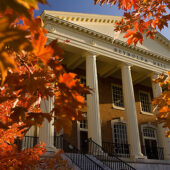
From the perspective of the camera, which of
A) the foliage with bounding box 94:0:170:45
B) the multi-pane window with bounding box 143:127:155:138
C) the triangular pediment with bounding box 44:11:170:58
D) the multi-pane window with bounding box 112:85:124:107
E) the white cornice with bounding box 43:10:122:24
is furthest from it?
the multi-pane window with bounding box 143:127:155:138

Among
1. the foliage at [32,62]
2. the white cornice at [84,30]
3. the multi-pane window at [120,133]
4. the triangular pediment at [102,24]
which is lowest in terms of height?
the foliage at [32,62]

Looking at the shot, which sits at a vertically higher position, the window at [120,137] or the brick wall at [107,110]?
the brick wall at [107,110]

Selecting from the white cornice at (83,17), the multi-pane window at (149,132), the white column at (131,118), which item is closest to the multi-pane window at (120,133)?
the multi-pane window at (149,132)

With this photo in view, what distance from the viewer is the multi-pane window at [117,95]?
22028 mm

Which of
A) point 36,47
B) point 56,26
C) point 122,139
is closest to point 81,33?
point 56,26

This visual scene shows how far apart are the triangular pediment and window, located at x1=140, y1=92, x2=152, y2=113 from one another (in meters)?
5.14

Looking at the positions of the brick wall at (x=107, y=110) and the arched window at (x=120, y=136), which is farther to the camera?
the arched window at (x=120, y=136)

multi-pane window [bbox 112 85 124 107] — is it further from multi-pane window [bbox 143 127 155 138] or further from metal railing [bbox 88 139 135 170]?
metal railing [bbox 88 139 135 170]

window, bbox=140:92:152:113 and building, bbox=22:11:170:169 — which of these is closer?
building, bbox=22:11:170:169

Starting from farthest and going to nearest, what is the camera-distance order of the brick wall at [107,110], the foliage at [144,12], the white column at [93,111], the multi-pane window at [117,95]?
the multi-pane window at [117,95] < the brick wall at [107,110] < the white column at [93,111] < the foliage at [144,12]

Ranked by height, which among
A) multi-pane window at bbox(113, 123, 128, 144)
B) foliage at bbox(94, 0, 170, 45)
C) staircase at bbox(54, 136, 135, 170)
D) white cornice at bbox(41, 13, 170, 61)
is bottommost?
staircase at bbox(54, 136, 135, 170)

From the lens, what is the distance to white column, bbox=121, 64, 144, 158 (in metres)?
15.8

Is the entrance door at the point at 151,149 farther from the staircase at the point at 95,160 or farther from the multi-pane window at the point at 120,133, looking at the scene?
the staircase at the point at 95,160

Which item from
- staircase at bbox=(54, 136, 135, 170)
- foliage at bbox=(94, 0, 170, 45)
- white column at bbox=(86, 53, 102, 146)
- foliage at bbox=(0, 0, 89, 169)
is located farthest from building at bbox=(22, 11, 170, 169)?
foliage at bbox=(0, 0, 89, 169)
